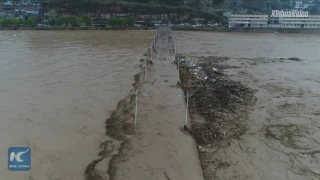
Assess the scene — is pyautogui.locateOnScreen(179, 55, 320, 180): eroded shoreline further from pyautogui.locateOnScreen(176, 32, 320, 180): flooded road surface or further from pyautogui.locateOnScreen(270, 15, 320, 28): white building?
pyautogui.locateOnScreen(270, 15, 320, 28): white building

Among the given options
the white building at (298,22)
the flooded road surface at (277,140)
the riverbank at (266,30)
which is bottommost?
the flooded road surface at (277,140)

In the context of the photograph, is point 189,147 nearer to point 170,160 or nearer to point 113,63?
point 170,160

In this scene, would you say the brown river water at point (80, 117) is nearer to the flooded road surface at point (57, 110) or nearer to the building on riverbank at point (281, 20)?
the flooded road surface at point (57, 110)

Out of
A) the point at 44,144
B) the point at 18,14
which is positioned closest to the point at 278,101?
the point at 44,144

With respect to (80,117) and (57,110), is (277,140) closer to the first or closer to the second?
(80,117)

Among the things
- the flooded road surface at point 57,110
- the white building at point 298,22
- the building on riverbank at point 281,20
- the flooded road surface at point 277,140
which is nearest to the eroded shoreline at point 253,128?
the flooded road surface at point 277,140

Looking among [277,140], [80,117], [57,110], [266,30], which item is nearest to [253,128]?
[277,140]

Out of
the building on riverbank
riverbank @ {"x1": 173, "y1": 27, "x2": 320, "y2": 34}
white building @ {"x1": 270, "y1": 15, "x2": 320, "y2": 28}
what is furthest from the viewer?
the building on riverbank

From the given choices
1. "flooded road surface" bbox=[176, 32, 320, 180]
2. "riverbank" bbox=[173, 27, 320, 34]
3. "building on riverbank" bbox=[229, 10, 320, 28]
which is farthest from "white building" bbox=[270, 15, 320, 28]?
"flooded road surface" bbox=[176, 32, 320, 180]
